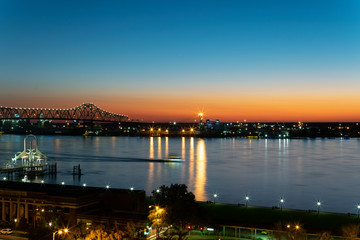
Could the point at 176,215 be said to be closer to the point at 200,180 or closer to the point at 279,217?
the point at 279,217

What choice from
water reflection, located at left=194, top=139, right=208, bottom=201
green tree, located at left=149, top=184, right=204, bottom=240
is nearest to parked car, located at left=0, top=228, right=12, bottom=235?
green tree, located at left=149, top=184, right=204, bottom=240

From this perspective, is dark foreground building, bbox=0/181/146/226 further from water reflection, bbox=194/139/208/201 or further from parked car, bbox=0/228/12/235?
water reflection, bbox=194/139/208/201

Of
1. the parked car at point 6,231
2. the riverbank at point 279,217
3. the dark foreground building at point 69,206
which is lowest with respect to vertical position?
the riverbank at point 279,217

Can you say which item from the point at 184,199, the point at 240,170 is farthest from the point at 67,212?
the point at 240,170

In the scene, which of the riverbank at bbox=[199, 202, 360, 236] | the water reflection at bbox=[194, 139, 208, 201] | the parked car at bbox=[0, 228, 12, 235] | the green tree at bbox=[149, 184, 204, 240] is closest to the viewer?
the green tree at bbox=[149, 184, 204, 240]

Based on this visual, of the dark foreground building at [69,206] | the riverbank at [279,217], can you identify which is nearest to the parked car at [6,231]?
the dark foreground building at [69,206]

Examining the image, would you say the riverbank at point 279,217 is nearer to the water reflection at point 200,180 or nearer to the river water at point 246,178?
the river water at point 246,178

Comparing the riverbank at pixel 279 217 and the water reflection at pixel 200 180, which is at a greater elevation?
the riverbank at pixel 279 217
